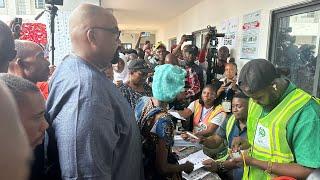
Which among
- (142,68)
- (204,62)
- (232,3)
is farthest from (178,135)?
(232,3)

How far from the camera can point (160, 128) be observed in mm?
1256

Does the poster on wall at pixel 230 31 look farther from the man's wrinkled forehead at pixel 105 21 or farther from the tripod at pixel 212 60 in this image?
the man's wrinkled forehead at pixel 105 21

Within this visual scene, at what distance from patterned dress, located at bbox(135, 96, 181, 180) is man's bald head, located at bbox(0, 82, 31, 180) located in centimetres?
89

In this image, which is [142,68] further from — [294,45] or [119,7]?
[119,7]

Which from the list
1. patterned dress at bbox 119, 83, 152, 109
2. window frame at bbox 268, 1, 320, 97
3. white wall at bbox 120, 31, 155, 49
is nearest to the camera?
patterned dress at bbox 119, 83, 152, 109

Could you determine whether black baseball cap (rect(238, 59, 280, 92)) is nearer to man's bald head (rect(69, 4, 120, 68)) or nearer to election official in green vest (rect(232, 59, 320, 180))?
election official in green vest (rect(232, 59, 320, 180))

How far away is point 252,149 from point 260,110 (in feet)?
0.68

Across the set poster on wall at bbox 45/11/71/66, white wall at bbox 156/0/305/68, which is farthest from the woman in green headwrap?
white wall at bbox 156/0/305/68

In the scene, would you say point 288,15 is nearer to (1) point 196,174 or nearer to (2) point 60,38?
(1) point 196,174

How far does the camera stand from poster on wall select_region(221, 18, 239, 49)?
4.46m

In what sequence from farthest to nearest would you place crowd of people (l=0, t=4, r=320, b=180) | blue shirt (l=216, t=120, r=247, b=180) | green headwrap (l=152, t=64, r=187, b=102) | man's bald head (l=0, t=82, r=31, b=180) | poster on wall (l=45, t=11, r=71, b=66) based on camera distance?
poster on wall (l=45, t=11, r=71, b=66), blue shirt (l=216, t=120, r=247, b=180), green headwrap (l=152, t=64, r=187, b=102), crowd of people (l=0, t=4, r=320, b=180), man's bald head (l=0, t=82, r=31, b=180)

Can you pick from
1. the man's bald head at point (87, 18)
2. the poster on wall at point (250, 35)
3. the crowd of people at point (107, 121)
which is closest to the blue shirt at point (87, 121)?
the crowd of people at point (107, 121)

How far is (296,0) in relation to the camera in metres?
2.89

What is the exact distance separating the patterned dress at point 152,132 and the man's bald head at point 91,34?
0.38 metres
